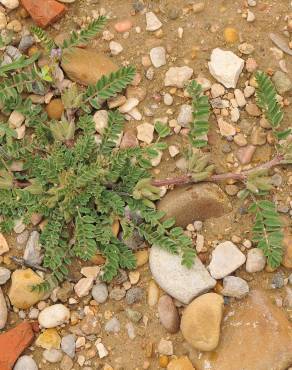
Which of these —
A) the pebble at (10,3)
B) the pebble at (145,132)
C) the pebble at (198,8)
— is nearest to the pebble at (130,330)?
the pebble at (145,132)

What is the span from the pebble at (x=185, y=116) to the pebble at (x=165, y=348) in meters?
1.22

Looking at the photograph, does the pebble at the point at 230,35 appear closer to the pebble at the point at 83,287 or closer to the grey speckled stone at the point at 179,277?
the grey speckled stone at the point at 179,277

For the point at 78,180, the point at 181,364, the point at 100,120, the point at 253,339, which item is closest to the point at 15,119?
the point at 100,120

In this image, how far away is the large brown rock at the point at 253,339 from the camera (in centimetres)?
334

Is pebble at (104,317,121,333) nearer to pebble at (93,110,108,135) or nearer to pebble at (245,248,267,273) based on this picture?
pebble at (245,248,267,273)

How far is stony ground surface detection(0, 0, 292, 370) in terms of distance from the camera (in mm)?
3430

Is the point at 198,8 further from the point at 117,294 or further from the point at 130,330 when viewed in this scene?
the point at 130,330

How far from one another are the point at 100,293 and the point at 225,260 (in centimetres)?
70

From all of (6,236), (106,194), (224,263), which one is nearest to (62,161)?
(106,194)

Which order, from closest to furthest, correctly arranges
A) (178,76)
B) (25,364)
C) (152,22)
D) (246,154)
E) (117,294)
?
(25,364) < (117,294) < (246,154) < (178,76) < (152,22)

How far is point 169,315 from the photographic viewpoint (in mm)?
3492

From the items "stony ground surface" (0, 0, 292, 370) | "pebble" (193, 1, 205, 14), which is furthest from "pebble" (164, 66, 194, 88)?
"pebble" (193, 1, 205, 14)

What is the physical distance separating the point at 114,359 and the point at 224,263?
2.55 feet

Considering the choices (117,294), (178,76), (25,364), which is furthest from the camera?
(178,76)
